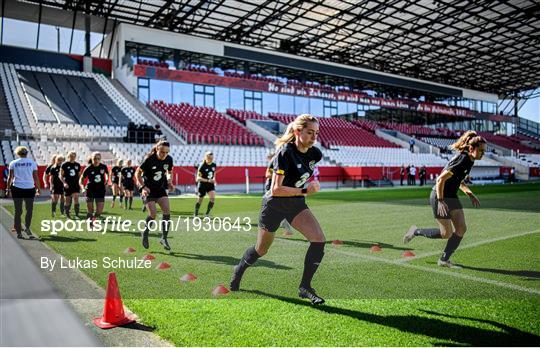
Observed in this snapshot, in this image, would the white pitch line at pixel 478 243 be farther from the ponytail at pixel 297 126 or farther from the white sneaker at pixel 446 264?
the ponytail at pixel 297 126

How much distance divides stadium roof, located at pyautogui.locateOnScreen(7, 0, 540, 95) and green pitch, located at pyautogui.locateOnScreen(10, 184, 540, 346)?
25.2 m

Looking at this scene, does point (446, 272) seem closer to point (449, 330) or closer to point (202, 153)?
point (449, 330)

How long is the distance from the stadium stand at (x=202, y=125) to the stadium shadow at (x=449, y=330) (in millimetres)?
24531

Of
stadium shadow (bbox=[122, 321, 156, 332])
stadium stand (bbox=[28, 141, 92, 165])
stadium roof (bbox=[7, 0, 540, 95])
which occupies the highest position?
stadium roof (bbox=[7, 0, 540, 95])

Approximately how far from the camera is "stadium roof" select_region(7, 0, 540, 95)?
29609mm

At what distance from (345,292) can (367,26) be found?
33481 mm

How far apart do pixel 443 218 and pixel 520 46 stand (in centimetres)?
4320

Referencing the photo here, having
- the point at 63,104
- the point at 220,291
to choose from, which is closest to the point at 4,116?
the point at 63,104

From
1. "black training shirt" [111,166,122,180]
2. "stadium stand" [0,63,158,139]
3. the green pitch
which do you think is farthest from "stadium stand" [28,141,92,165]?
the green pitch

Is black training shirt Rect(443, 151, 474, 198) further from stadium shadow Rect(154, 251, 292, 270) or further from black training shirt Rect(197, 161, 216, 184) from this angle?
black training shirt Rect(197, 161, 216, 184)

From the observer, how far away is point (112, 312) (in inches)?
143

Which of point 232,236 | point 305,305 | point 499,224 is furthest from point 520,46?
point 305,305

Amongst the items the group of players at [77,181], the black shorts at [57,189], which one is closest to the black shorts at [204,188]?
the group of players at [77,181]

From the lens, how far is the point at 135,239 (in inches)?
322
